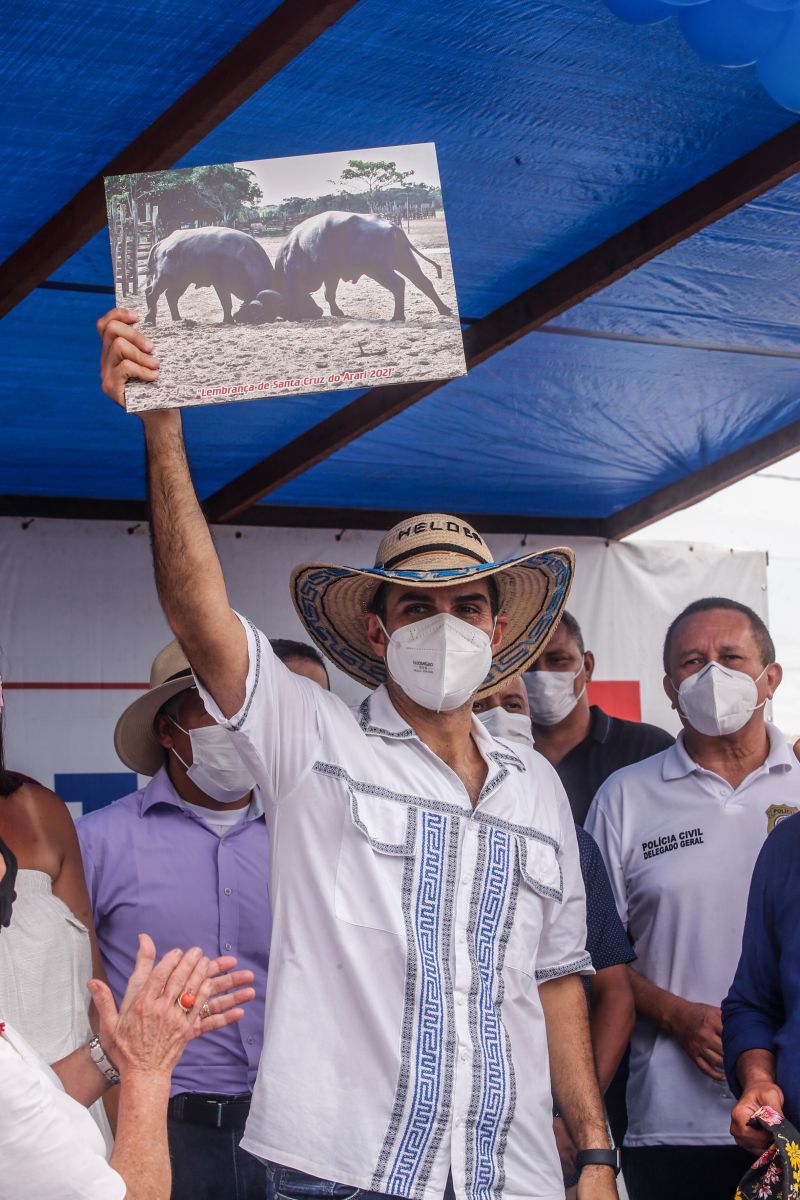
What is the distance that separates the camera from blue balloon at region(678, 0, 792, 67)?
2602 mm

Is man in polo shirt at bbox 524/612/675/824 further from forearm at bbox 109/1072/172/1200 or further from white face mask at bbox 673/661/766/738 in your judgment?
forearm at bbox 109/1072/172/1200

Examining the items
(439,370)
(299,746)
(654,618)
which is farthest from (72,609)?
(439,370)

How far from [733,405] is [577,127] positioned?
6.53 feet

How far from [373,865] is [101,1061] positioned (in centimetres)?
58

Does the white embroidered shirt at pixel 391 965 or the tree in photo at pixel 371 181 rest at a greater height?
the tree in photo at pixel 371 181

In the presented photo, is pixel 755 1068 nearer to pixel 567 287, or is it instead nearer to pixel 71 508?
pixel 567 287

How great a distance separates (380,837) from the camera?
2391 mm

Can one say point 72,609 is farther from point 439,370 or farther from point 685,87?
point 439,370

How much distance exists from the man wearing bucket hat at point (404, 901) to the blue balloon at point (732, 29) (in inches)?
43.4

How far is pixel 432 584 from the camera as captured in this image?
2.64 m

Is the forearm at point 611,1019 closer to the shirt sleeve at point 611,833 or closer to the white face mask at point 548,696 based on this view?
the shirt sleeve at point 611,833

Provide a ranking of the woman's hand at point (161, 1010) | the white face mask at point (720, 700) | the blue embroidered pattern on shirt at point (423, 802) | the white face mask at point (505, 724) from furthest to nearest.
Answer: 1. the white face mask at point (505, 724)
2. the white face mask at point (720, 700)
3. the blue embroidered pattern on shirt at point (423, 802)
4. the woman's hand at point (161, 1010)

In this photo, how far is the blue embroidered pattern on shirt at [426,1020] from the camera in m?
2.23

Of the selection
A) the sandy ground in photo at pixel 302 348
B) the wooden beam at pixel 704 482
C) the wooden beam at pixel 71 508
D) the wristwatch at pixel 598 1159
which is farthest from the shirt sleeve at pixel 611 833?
the wooden beam at pixel 704 482
